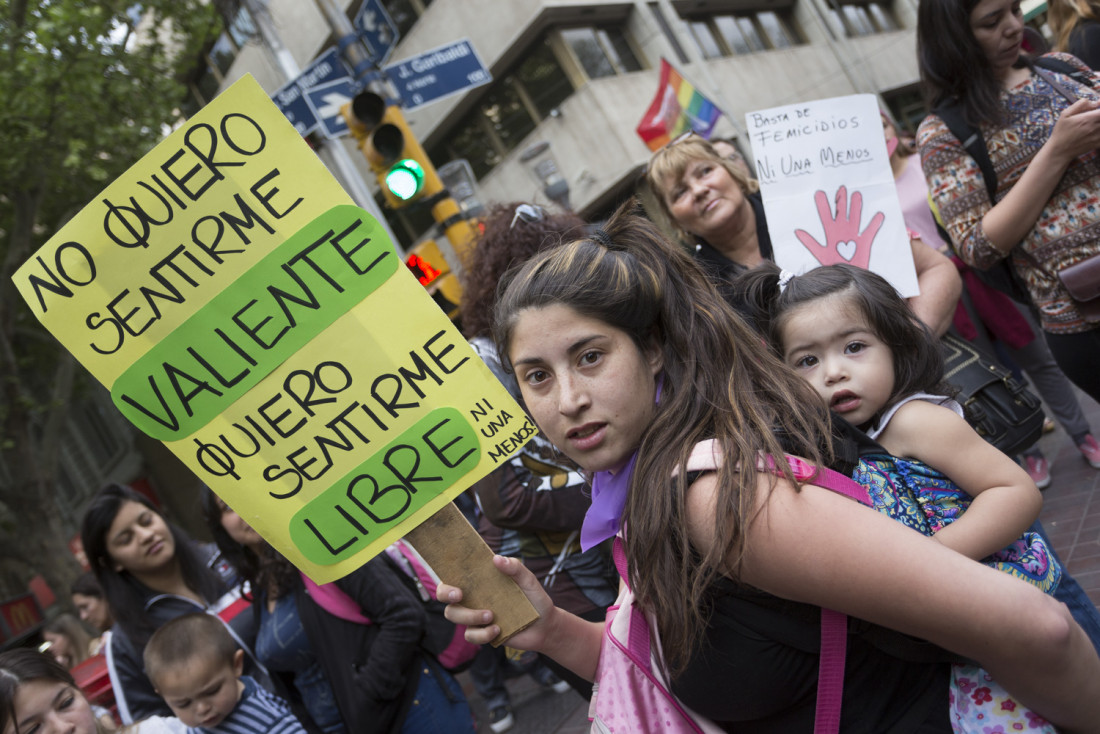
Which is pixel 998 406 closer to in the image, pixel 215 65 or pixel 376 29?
pixel 376 29

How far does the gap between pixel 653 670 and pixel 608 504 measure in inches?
12.7

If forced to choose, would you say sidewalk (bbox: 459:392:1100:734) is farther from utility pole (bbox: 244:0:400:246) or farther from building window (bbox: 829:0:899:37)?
building window (bbox: 829:0:899:37)

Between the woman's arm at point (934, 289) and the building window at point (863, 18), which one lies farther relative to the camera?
the building window at point (863, 18)

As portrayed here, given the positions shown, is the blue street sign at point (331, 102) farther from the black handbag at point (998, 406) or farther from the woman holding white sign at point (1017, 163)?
the black handbag at point (998, 406)

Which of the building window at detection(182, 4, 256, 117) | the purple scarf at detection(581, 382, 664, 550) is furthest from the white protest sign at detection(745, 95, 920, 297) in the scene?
the building window at detection(182, 4, 256, 117)

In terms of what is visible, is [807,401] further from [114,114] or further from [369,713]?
[114,114]

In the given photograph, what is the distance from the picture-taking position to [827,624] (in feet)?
4.25

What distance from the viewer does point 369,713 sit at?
9.02ft

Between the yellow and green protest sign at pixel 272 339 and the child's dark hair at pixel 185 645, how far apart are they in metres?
1.38

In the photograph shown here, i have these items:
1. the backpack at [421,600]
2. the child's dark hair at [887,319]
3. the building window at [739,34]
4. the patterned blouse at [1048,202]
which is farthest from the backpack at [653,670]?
the building window at [739,34]

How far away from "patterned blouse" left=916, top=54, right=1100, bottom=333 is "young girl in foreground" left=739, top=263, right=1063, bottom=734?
3.12ft

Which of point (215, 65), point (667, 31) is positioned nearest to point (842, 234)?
point (667, 31)

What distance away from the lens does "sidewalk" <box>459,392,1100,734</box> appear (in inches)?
140

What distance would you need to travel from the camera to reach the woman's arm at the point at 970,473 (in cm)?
154
